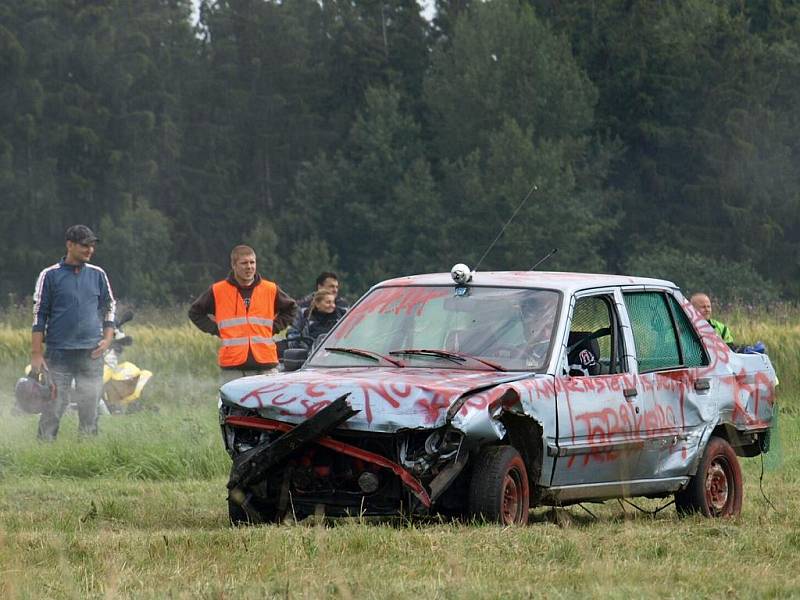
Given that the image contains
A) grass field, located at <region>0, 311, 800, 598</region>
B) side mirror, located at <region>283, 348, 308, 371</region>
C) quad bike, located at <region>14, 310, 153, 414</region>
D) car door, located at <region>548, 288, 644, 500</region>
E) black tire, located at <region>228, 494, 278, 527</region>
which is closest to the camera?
grass field, located at <region>0, 311, 800, 598</region>

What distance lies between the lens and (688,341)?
10844 millimetres

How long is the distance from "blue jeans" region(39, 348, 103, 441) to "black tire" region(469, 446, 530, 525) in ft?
24.1

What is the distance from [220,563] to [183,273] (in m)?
62.8

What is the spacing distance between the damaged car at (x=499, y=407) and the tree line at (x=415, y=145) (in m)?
52.0

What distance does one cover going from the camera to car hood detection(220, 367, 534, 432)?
28.0 ft

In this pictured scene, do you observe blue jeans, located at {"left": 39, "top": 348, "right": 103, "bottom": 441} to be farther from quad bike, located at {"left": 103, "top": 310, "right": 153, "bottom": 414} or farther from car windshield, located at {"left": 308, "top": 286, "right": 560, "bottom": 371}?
car windshield, located at {"left": 308, "top": 286, "right": 560, "bottom": 371}

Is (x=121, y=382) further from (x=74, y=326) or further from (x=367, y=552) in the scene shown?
(x=367, y=552)

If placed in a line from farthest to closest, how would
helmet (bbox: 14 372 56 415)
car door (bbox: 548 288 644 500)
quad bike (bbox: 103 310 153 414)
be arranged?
quad bike (bbox: 103 310 153 414) → helmet (bbox: 14 372 56 415) → car door (bbox: 548 288 644 500)

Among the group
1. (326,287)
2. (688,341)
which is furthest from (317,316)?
(688,341)

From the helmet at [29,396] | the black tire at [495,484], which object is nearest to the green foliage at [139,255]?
the helmet at [29,396]

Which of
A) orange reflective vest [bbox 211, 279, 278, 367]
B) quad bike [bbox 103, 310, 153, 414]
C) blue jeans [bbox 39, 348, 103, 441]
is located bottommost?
quad bike [bbox 103, 310, 153, 414]

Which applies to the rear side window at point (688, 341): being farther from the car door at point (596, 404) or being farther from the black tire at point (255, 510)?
the black tire at point (255, 510)

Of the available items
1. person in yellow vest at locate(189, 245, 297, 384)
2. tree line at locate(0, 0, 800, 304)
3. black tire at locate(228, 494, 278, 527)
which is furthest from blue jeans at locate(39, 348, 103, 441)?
tree line at locate(0, 0, 800, 304)

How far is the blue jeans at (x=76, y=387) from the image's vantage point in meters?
15.5
